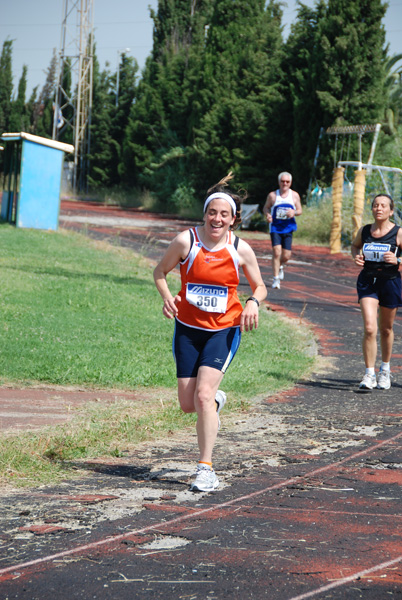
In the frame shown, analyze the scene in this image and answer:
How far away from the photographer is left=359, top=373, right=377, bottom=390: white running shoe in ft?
27.4

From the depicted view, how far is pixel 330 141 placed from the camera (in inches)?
1240

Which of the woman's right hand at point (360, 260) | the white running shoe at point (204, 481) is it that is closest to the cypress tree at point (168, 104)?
the woman's right hand at point (360, 260)

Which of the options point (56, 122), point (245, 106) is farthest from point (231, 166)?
point (56, 122)

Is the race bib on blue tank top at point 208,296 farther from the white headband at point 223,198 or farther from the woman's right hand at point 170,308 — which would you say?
the white headband at point 223,198

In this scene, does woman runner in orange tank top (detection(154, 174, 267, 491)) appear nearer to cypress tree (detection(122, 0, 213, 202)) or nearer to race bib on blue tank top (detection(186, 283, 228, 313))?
race bib on blue tank top (detection(186, 283, 228, 313))

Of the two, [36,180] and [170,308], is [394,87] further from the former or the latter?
[170,308]

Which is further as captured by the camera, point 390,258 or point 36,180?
point 36,180

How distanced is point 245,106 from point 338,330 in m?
27.2

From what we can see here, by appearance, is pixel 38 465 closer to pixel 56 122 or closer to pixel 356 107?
pixel 356 107

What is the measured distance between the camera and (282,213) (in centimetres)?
1502

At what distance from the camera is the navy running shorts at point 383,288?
8453 mm

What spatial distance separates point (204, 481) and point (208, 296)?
1093 millimetres

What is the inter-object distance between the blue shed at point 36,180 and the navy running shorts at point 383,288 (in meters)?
18.6

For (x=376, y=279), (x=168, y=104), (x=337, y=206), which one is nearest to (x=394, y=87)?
(x=168, y=104)
